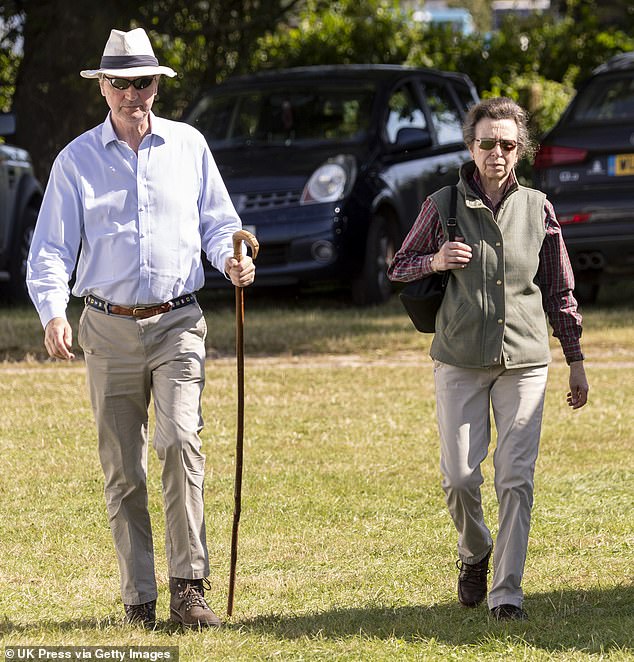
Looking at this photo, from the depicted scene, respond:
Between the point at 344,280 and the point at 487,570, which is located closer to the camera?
the point at 487,570

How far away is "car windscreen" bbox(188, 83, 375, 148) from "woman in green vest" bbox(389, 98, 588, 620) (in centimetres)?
785

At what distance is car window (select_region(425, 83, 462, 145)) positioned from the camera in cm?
1395

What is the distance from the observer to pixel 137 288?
4.97m

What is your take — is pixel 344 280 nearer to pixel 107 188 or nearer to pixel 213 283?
pixel 213 283

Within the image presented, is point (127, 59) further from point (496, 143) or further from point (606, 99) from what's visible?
point (606, 99)

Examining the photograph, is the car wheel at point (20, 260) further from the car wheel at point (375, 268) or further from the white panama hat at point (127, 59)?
the white panama hat at point (127, 59)

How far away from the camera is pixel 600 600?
5.41 m

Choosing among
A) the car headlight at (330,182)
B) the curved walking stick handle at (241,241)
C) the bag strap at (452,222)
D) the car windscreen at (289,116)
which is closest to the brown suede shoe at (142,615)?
the curved walking stick handle at (241,241)

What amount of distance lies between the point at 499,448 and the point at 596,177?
7290 mm

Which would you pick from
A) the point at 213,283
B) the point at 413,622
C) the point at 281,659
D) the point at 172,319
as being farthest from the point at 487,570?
the point at 213,283

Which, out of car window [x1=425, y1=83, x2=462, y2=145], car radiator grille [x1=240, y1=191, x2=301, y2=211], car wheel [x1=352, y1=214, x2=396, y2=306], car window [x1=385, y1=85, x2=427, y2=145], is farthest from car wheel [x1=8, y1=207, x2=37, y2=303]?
car window [x1=425, y1=83, x2=462, y2=145]

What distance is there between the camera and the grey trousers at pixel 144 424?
197 inches

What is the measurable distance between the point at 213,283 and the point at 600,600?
24.1 feet

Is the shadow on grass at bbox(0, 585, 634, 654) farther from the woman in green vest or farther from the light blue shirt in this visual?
the light blue shirt
